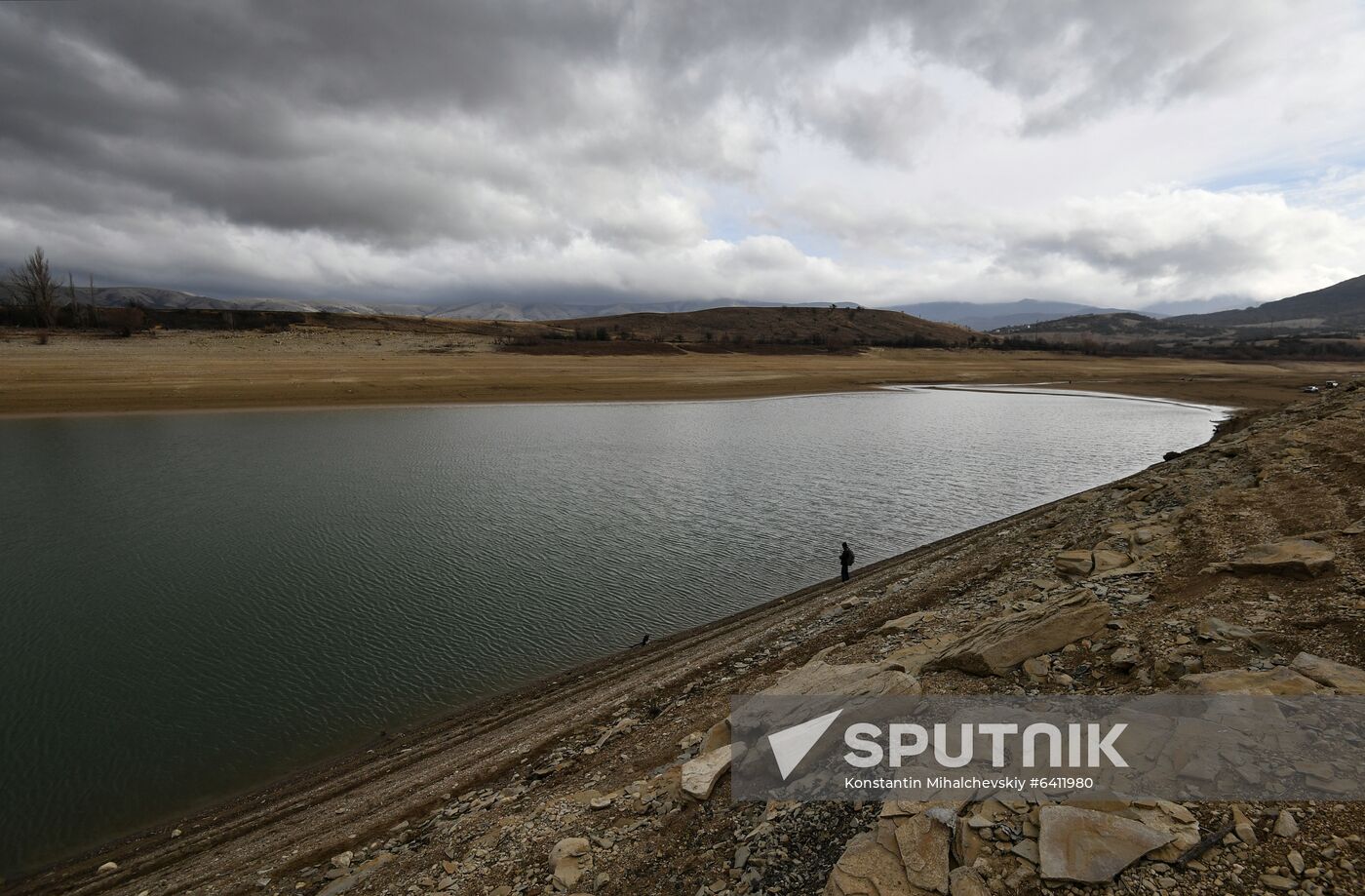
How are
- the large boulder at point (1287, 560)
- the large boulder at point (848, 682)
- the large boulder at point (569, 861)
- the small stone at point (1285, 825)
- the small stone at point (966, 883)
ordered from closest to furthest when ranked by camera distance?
the small stone at point (1285, 825) < the small stone at point (966, 883) < the large boulder at point (569, 861) < the large boulder at point (848, 682) < the large boulder at point (1287, 560)

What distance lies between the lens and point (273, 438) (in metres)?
41.4

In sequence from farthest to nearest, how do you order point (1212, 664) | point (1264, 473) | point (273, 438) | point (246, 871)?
1. point (273, 438)
2. point (1264, 473)
3. point (246, 871)
4. point (1212, 664)

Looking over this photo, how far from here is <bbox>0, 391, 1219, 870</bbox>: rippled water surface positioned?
11.9 metres

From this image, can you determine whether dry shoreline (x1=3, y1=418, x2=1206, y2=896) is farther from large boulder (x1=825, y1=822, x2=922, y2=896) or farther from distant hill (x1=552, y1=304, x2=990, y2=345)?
distant hill (x1=552, y1=304, x2=990, y2=345)

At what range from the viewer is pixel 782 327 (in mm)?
163875

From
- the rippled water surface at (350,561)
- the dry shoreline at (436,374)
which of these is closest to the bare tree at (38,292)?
the dry shoreline at (436,374)

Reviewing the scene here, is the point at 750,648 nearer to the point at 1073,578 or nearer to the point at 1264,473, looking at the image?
the point at 1073,578

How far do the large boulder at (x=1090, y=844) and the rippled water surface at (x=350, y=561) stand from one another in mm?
11145

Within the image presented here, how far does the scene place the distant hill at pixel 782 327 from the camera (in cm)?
14375

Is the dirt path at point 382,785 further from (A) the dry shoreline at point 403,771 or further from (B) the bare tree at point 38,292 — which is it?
(B) the bare tree at point 38,292

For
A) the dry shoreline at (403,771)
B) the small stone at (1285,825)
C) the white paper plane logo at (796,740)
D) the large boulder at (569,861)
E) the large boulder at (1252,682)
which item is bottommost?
the dry shoreline at (403,771)

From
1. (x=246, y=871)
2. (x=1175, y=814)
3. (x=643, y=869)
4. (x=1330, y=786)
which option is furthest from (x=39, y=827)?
(x=1330, y=786)

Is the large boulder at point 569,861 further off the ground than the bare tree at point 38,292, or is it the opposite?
the bare tree at point 38,292

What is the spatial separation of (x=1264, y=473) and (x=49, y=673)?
28.3 metres
